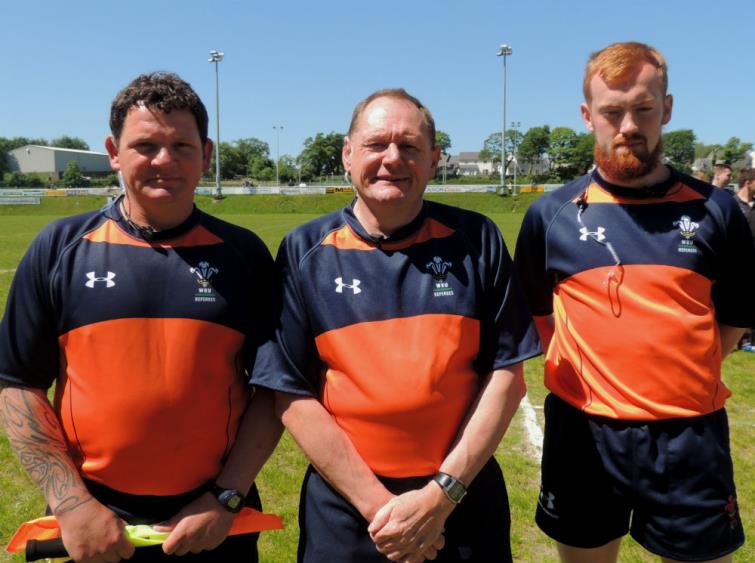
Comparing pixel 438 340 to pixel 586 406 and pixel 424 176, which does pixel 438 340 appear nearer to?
pixel 424 176

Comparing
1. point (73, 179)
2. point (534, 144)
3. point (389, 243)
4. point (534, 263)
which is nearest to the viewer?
point (389, 243)

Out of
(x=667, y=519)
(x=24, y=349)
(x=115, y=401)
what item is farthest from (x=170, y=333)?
(x=667, y=519)

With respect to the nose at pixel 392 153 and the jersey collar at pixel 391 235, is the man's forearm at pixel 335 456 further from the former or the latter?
the nose at pixel 392 153

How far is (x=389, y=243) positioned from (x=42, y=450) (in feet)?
4.95

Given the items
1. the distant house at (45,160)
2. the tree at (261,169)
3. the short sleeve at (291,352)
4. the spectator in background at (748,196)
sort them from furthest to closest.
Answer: the distant house at (45,160)
the tree at (261,169)
the spectator in background at (748,196)
the short sleeve at (291,352)

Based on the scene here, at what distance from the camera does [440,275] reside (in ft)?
7.44

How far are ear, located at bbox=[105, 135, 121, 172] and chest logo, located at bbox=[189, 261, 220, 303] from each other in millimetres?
500

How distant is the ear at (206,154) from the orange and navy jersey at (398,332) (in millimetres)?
477

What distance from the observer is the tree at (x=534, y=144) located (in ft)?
366

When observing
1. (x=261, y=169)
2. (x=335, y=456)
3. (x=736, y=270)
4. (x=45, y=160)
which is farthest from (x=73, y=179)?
(x=736, y=270)

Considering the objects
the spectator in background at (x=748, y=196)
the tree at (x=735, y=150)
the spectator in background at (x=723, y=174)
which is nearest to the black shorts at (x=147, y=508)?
the spectator in background at (x=748, y=196)

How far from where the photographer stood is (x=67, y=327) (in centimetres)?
218

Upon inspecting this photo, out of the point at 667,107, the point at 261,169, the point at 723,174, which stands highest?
the point at 261,169

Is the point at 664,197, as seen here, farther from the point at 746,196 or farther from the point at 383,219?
the point at 746,196
